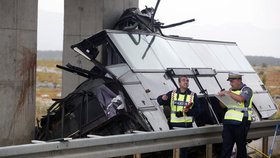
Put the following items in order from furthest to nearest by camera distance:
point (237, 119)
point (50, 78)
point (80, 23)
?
1. point (50, 78)
2. point (80, 23)
3. point (237, 119)

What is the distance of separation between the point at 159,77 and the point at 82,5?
383 centimetres

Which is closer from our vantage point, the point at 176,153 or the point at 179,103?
the point at 176,153

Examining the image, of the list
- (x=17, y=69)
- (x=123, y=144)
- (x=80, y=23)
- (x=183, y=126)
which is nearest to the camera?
(x=123, y=144)

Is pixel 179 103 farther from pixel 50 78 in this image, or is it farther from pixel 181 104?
pixel 50 78

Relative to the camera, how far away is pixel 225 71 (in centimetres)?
1096

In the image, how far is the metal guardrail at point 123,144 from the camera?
5949mm

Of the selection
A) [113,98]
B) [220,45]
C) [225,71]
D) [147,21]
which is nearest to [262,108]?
[225,71]

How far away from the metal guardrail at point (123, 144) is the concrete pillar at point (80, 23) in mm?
4635

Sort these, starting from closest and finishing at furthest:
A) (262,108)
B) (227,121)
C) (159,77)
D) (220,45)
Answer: (227,121)
(159,77)
(262,108)
(220,45)

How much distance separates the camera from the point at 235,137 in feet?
27.1

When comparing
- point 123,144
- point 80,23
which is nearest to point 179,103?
point 123,144

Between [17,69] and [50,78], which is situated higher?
[50,78]

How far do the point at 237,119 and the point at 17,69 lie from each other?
395 centimetres

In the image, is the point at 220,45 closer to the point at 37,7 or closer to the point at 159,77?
the point at 159,77
